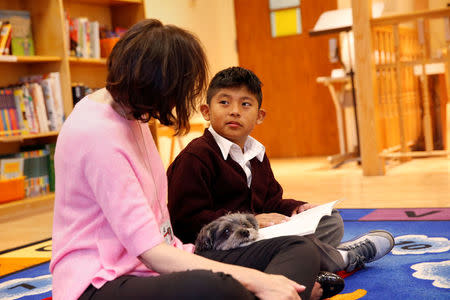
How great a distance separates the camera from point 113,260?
0.98 m

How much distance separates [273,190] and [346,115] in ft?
11.2

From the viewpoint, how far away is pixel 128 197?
93 centimetres

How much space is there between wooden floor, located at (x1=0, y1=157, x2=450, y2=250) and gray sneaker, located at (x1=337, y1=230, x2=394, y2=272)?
0.87m

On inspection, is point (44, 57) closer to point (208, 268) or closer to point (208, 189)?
point (208, 189)

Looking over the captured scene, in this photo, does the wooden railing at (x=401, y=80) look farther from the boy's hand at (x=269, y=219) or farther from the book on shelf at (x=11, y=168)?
the boy's hand at (x=269, y=219)

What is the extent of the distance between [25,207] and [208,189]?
1997mm

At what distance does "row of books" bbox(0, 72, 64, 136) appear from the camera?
3.17 metres

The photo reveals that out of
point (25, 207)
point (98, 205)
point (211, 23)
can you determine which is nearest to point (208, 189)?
point (98, 205)

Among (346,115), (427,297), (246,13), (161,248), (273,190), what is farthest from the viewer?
(246,13)

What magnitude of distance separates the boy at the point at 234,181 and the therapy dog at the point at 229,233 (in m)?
0.15

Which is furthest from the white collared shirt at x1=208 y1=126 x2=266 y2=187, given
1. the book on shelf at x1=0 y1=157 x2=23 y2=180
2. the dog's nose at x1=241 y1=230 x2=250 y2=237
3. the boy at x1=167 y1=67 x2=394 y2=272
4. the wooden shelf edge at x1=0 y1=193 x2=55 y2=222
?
the book on shelf at x1=0 y1=157 x2=23 y2=180

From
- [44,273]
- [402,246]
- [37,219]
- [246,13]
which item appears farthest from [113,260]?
[246,13]

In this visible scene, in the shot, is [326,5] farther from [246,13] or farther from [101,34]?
[101,34]

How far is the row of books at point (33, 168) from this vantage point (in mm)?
3160
